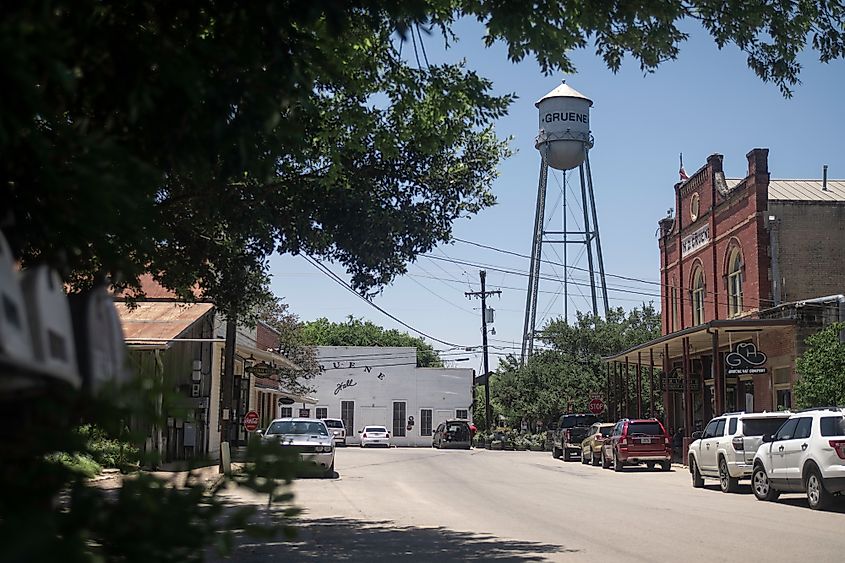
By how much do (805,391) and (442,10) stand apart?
20379 mm

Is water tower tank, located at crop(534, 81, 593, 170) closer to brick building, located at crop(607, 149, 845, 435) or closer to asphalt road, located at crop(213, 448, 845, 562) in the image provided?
brick building, located at crop(607, 149, 845, 435)

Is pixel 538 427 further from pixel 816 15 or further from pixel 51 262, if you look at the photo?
pixel 51 262

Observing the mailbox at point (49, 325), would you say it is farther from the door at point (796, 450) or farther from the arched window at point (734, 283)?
the arched window at point (734, 283)

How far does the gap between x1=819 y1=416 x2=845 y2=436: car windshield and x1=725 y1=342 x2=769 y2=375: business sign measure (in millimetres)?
12451

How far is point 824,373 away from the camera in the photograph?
25.1m

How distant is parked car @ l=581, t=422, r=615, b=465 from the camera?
35.3m

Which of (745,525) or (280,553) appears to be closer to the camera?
(280,553)

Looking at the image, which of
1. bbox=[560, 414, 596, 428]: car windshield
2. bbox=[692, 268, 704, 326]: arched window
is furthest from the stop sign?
bbox=[692, 268, 704, 326]: arched window

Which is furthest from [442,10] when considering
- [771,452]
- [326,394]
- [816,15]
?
[326,394]

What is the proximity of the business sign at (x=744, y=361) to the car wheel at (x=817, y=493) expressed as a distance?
1249cm

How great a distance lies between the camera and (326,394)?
73.7 meters

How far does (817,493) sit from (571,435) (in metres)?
24.2

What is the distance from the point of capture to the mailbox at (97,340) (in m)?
2.72

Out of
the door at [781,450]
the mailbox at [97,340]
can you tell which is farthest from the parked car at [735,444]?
the mailbox at [97,340]
